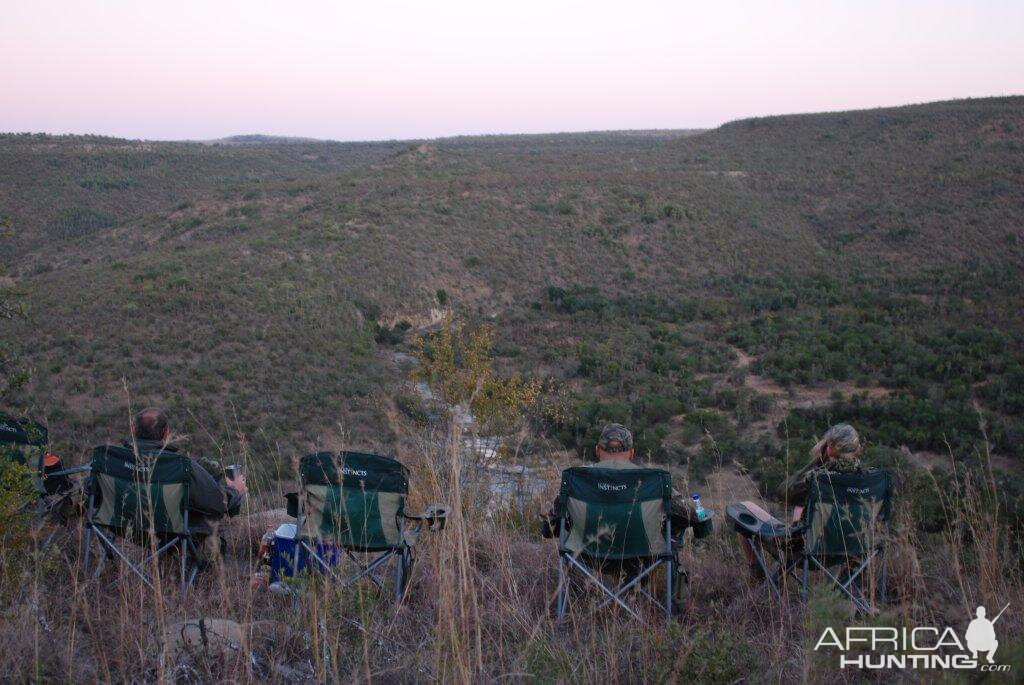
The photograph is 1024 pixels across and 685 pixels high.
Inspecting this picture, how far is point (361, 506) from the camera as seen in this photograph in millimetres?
3928

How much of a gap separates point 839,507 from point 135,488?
350 cm

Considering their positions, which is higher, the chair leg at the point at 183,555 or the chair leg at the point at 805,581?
the chair leg at the point at 183,555

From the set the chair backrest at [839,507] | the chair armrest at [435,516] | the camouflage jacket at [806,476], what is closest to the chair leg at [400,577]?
the chair armrest at [435,516]

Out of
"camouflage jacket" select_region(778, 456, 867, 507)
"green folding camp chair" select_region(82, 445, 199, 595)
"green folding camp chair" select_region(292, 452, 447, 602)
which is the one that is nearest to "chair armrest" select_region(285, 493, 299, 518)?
"green folding camp chair" select_region(292, 452, 447, 602)

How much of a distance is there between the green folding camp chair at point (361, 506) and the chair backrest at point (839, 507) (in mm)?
1814

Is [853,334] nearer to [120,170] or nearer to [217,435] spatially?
[217,435]

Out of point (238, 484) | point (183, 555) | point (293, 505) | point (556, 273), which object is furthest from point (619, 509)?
point (556, 273)

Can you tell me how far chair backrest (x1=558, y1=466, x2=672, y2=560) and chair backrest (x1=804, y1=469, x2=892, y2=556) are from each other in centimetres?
74

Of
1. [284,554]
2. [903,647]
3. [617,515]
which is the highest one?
[903,647]

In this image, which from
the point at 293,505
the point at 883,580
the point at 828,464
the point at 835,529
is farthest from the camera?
the point at 828,464

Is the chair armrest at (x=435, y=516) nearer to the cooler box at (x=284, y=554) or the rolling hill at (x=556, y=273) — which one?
the cooler box at (x=284, y=554)

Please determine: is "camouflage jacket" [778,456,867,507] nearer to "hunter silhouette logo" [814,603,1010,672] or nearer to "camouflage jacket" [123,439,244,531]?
"hunter silhouette logo" [814,603,1010,672]

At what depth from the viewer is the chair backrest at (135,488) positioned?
3.92 m

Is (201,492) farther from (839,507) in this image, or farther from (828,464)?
(828,464)
